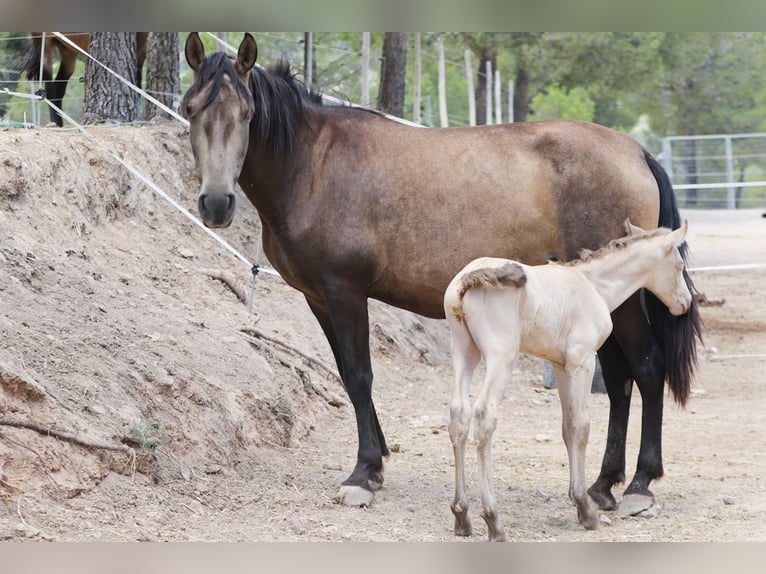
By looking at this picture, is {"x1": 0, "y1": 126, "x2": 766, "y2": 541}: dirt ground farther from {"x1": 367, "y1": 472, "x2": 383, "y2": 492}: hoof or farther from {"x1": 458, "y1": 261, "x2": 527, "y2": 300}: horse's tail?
{"x1": 458, "y1": 261, "x2": 527, "y2": 300}: horse's tail

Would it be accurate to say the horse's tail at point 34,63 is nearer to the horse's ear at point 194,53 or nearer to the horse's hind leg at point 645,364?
the horse's ear at point 194,53

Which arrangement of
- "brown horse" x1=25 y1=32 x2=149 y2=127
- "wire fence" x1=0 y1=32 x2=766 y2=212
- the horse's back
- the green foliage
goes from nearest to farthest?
the horse's back < "brown horse" x1=25 y1=32 x2=149 y2=127 < "wire fence" x1=0 y1=32 x2=766 y2=212 < the green foliage

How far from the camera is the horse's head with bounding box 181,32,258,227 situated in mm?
4859

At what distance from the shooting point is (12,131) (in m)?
8.47

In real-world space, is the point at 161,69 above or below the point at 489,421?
above

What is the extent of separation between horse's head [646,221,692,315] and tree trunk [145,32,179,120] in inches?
269

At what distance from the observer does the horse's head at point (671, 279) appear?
17.0 feet

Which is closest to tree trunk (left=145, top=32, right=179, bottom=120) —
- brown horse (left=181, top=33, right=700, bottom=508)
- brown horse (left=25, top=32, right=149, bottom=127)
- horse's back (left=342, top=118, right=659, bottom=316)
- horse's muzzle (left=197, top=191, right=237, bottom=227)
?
brown horse (left=25, top=32, right=149, bottom=127)

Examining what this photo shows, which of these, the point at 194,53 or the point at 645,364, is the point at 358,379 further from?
the point at 194,53

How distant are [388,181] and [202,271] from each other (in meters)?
3.56

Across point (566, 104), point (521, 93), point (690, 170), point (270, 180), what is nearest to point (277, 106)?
point (270, 180)

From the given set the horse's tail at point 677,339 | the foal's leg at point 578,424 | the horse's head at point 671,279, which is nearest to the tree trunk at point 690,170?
the horse's tail at point 677,339

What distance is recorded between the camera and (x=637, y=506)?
17.6 ft

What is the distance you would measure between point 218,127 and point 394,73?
9577mm
